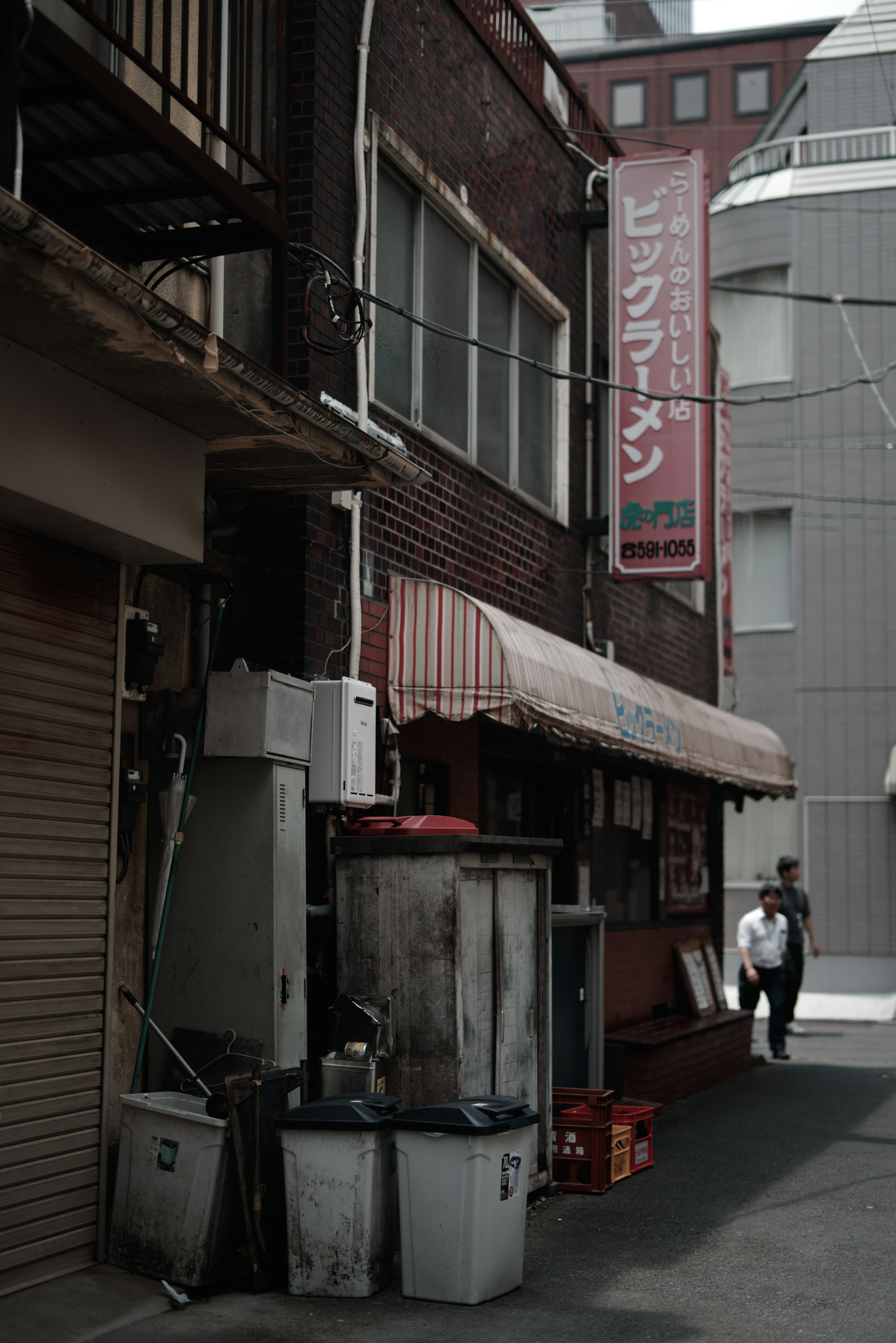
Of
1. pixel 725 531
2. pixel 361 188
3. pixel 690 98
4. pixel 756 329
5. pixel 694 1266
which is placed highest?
pixel 690 98

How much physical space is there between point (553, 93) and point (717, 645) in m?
6.89

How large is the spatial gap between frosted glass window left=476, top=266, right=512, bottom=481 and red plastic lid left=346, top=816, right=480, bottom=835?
3.53 meters

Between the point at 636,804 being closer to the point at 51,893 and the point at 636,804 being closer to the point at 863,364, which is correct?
the point at 51,893

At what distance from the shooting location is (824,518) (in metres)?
23.9

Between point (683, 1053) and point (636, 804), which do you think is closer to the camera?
point (683, 1053)

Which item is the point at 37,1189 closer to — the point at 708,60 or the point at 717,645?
the point at 717,645

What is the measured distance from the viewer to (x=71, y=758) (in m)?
6.59

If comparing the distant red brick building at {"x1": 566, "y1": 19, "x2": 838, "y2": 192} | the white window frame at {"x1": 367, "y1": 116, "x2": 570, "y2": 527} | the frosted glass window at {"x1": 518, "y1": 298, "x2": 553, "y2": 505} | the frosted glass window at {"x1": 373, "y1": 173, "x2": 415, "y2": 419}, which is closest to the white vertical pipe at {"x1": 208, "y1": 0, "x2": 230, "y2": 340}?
the white window frame at {"x1": 367, "y1": 116, "x2": 570, "y2": 527}

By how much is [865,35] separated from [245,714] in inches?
922

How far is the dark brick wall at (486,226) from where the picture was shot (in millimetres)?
8297

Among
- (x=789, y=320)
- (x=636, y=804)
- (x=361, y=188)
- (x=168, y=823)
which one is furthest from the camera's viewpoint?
(x=789, y=320)

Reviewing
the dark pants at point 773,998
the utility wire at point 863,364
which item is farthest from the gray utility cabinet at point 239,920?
the utility wire at point 863,364

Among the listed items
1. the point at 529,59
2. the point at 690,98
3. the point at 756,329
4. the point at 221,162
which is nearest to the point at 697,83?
the point at 690,98

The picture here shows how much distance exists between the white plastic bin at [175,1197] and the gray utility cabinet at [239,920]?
66 cm
